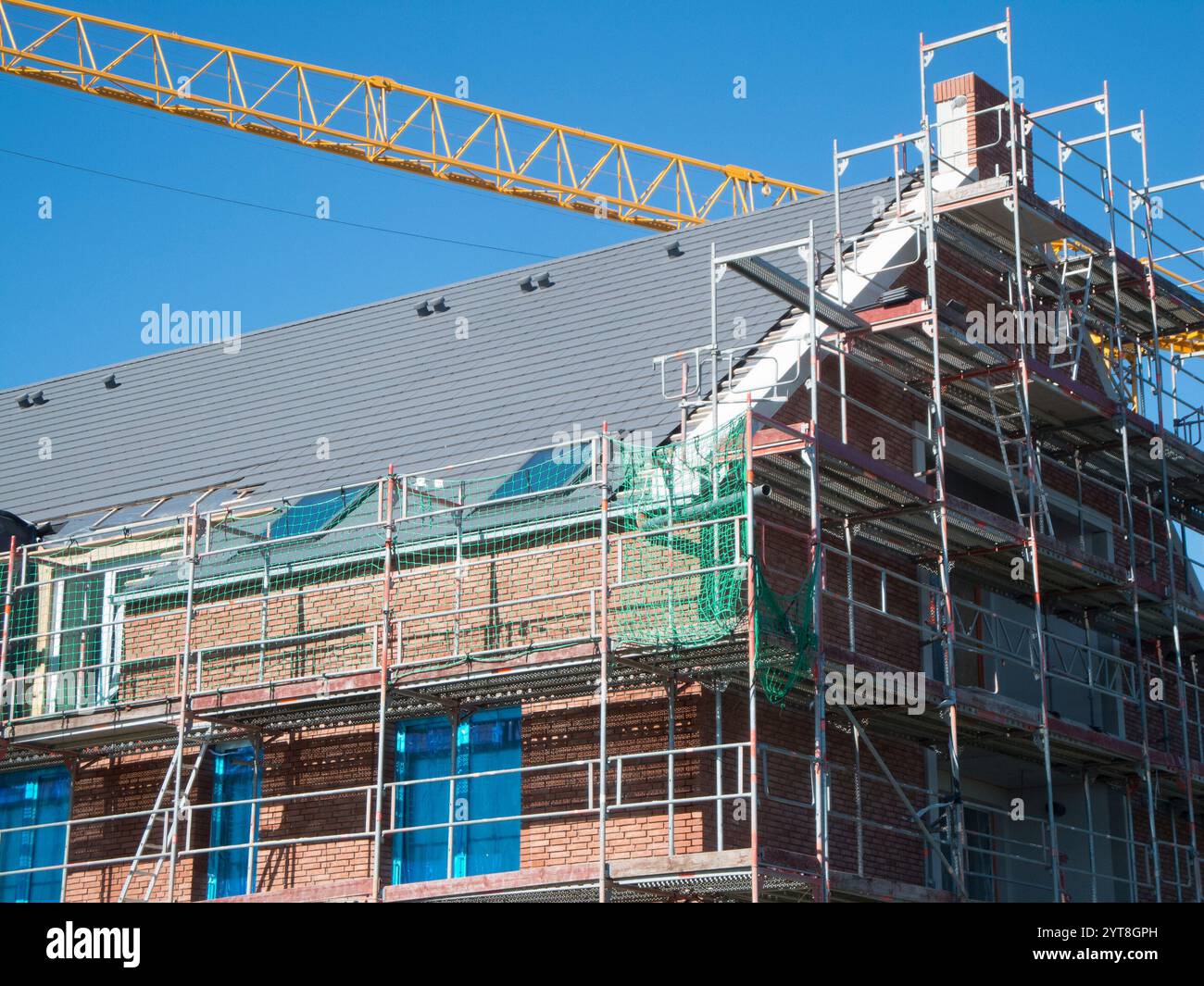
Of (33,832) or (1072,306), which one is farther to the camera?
(1072,306)

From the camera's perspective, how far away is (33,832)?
67.6 feet

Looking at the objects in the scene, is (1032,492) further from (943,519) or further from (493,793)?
(493,793)

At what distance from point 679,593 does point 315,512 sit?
16.1 feet

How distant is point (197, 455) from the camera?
2369 centimetres

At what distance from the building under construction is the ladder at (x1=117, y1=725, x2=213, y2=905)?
0.12 meters

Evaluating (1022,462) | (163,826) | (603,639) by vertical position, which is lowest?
(163,826)

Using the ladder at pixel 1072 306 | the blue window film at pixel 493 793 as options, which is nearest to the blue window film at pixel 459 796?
the blue window film at pixel 493 793

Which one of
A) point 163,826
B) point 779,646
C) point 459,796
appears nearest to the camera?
point 779,646

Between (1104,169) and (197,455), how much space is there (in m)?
11.5

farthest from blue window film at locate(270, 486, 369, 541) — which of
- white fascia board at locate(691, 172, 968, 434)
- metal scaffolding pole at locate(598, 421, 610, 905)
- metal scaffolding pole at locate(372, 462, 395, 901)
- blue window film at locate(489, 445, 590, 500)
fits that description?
white fascia board at locate(691, 172, 968, 434)

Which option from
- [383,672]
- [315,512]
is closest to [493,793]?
[383,672]

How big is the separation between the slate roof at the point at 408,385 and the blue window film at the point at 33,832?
3470 mm
